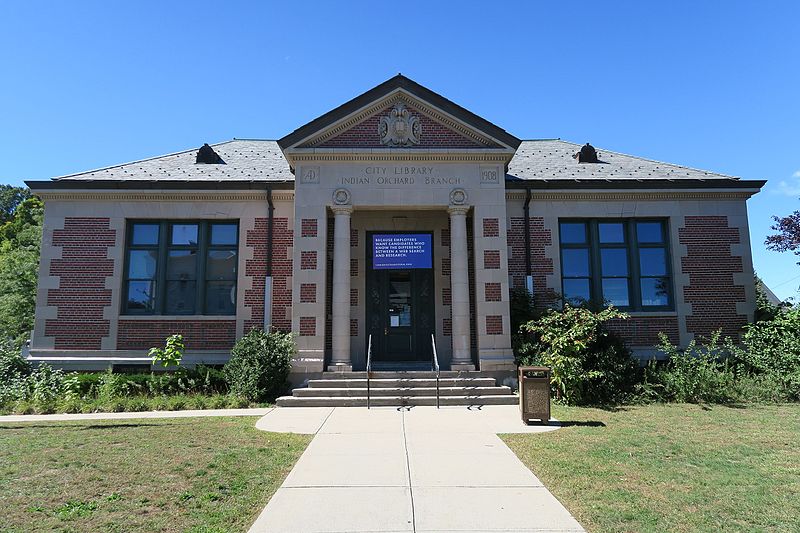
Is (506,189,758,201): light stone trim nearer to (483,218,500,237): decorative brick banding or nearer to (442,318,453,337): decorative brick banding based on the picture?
(483,218,500,237): decorative brick banding

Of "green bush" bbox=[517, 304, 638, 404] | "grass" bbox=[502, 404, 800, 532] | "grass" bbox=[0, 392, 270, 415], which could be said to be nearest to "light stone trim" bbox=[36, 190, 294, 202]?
"grass" bbox=[0, 392, 270, 415]

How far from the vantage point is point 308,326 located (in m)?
12.3

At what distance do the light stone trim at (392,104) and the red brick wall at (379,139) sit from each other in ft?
0.30

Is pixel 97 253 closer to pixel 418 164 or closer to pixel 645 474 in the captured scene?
pixel 418 164

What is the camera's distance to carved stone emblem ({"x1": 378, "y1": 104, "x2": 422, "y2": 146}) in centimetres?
1326

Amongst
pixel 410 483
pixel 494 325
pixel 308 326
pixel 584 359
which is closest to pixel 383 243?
pixel 308 326

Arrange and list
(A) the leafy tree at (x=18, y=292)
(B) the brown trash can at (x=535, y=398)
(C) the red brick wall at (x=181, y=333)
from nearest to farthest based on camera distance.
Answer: (B) the brown trash can at (x=535, y=398) → (C) the red brick wall at (x=181, y=333) → (A) the leafy tree at (x=18, y=292)

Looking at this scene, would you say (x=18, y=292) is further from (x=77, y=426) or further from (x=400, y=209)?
(x=400, y=209)

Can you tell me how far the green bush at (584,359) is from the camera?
10.8m

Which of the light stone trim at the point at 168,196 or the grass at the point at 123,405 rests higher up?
the light stone trim at the point at 168,196

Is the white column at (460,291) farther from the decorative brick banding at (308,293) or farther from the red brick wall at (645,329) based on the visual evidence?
the red brick wall at (645,329)

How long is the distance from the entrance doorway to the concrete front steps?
1993mm

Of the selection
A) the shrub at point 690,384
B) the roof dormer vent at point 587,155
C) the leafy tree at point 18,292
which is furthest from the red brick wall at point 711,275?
the leafy tree at point 18,292

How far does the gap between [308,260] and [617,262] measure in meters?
8.80
